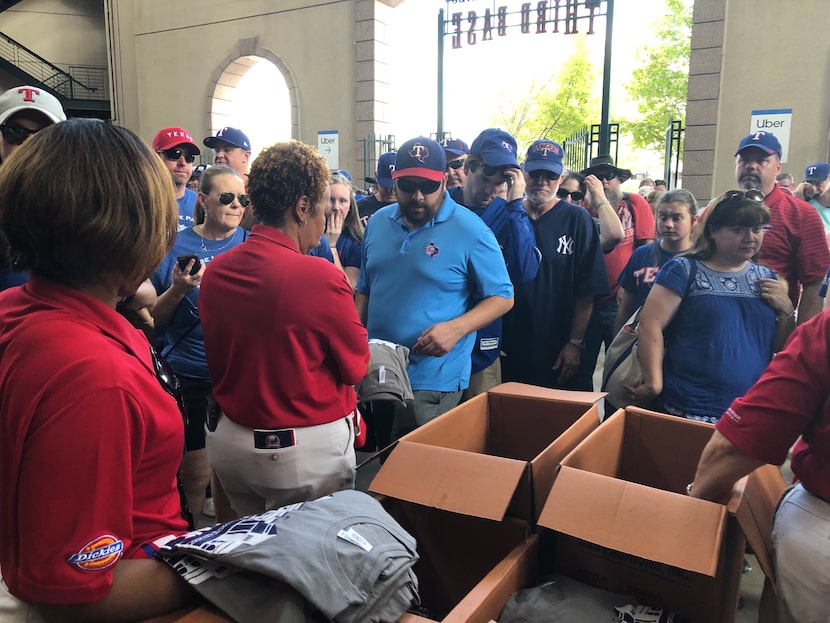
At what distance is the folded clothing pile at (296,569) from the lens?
3.28ft

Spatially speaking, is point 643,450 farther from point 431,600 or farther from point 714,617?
point 431,600

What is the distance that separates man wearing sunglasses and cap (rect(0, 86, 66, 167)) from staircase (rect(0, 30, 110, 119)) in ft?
67.8

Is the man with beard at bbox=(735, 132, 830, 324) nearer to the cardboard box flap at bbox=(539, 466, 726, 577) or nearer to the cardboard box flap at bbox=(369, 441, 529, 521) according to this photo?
the cardboard box flap at bbox=(539, 466, 726, 577)

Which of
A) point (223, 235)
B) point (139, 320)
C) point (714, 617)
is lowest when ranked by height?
point (714, 617)

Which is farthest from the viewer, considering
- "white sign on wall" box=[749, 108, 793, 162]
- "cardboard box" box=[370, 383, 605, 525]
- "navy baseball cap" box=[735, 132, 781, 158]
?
"white sign on wall" box=[749, 108, 793, 162]

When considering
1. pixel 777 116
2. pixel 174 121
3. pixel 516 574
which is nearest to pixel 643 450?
pixel 516 574

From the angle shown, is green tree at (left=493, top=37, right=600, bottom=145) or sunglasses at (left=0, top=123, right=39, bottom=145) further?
green tree at (left=493, top=37, right=600, bottom=145)

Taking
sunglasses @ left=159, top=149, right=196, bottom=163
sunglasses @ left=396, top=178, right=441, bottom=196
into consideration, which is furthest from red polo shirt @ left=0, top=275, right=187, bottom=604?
sunglasses @ left=159, top=149, right=196, bottom=163

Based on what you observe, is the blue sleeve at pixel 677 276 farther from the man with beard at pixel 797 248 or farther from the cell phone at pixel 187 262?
the cell phone at pixel 187 262

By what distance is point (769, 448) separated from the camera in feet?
4.67

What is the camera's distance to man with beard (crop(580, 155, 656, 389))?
149 inches

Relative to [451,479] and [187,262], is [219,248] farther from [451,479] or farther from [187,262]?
[451,479]

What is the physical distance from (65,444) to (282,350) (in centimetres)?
Answer: 93

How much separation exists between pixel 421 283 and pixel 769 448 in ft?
4.82
